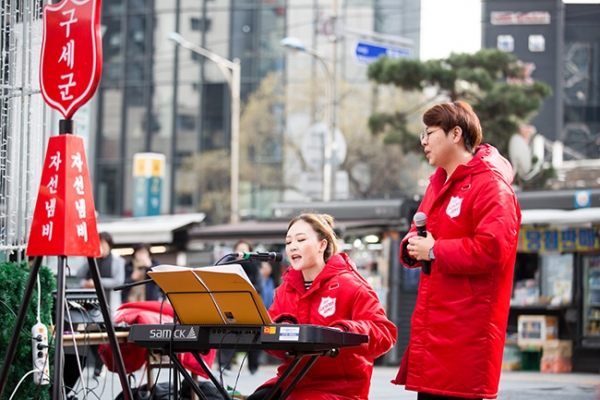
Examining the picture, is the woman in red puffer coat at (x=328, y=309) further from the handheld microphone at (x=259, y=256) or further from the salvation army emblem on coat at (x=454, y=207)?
the salvation army emblem on coat at (x=454, y=207)

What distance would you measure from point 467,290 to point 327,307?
918 mm

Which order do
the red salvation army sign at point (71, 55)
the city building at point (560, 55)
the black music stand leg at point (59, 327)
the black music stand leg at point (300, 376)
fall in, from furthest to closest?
the city building at point (560, 55) < the red salvation army sign at point (71, 55) < the black music stand leg at point (59, 327) < the black music stand leg at point (300, 376)

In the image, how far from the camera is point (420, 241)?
423cm

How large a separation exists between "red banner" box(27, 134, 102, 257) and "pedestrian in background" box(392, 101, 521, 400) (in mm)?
1637

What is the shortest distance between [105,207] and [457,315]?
127 feet

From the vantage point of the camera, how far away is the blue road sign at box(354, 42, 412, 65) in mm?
20062

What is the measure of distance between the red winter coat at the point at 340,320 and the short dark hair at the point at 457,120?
957 mm

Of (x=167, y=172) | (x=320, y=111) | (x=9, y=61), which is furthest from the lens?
(x=167, y=172)

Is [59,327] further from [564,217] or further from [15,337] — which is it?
[564,217]

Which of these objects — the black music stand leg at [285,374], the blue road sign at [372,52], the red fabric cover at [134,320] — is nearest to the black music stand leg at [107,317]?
the black music stand leg at [285,374]

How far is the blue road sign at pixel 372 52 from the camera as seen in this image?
20062 millimetres

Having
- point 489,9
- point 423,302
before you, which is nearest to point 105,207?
point 489,9

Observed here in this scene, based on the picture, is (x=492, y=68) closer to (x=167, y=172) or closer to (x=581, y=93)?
(x=581, y=93)

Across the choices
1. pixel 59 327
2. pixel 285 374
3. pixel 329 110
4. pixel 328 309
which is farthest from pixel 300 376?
pixel 329 110
